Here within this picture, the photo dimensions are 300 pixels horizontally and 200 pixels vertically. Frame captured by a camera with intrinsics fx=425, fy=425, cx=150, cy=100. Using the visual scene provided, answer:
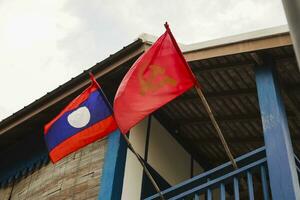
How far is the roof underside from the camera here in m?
6.11

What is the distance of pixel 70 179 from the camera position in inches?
285

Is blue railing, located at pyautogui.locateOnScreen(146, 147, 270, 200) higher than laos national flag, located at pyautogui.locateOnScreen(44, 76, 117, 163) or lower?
lower

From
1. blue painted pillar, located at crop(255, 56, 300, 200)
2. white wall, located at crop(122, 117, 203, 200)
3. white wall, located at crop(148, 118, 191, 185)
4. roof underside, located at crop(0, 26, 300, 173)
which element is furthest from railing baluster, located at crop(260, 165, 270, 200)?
white wall, located at crop(148, 118, 191, 185)

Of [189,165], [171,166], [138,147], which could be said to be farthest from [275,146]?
[189,165]

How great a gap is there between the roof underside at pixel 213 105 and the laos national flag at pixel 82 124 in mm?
1417

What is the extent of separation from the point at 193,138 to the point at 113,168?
245 centimetres

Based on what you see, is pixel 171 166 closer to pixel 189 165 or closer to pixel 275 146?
pixel 189 165

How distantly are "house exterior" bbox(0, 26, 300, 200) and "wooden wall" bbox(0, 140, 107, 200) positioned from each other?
0.07 feet

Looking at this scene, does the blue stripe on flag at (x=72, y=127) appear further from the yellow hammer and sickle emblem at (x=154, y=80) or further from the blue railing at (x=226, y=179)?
the blue railing at (x=226, y=179)

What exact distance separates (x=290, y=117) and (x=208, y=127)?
1.61 m

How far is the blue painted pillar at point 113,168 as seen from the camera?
6277 millimetres

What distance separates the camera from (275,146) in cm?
488

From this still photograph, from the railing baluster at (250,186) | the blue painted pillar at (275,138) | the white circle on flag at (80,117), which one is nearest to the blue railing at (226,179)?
the railing baluster at (250,186)

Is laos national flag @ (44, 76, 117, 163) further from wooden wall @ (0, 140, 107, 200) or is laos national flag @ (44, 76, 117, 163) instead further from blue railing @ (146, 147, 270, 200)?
blue railing @ (146, 147, 270, 200)
